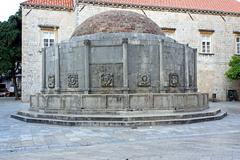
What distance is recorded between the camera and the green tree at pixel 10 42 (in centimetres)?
3547

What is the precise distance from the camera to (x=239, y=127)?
474 inches

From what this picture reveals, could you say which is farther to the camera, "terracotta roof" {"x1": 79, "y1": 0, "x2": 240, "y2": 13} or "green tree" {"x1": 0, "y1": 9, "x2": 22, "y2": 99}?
"green tree" {"x1": 0, "y1": 9, "x2": 22, "y2": 99}

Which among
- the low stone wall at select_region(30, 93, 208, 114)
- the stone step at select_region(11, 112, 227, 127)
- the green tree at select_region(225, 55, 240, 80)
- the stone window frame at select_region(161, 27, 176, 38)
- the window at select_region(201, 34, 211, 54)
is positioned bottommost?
the stone step at select_region(11, 112, 227, 127)

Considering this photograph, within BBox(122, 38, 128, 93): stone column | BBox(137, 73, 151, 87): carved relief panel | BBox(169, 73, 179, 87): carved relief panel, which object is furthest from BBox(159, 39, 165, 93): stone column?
BBox(122, 38, 128, 93): stone column

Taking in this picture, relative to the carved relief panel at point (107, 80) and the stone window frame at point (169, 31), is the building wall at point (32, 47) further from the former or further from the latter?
the carved relief panel at point (107, 80)

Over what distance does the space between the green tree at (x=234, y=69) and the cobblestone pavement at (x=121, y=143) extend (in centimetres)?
2053

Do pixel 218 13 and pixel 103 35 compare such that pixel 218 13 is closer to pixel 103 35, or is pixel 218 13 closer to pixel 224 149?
pixel 103 35

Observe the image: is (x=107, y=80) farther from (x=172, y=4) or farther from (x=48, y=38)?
(x=172, y=4)

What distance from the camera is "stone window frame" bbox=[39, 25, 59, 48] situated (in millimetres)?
29922

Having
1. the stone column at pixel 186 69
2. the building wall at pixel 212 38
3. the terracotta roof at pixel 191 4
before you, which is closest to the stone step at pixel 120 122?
the stone column at pixel 186 69

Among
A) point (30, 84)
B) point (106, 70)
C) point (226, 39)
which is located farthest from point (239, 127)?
point (226, 39)

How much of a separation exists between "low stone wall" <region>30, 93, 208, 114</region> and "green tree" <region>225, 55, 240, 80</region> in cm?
1855

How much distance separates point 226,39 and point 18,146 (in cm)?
2898

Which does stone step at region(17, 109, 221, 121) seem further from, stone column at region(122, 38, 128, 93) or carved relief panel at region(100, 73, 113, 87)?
carved relief panel at region(100, 73, 113, 87)
